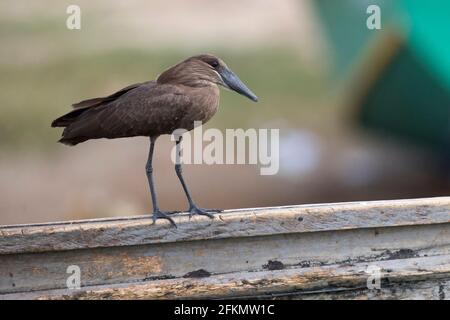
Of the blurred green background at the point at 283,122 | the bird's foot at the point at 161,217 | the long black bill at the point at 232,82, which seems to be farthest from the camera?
the blurred green background at the point at 283,122

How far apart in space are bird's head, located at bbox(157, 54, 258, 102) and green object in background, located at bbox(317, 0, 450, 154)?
733 centimetres

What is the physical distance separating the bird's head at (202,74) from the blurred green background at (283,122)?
401 cm

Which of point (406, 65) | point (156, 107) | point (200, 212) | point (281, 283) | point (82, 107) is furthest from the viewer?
point (406, 65)

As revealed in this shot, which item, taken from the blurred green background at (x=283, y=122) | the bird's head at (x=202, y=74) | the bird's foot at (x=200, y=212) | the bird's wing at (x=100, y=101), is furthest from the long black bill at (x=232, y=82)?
the blurred green background at (x=283, y=122)

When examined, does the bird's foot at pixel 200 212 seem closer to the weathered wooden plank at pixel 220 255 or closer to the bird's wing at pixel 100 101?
the weathered wooden plank at pixel 220 255

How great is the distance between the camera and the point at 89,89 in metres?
20.2

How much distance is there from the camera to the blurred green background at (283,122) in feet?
41.9

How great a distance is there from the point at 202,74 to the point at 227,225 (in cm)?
94

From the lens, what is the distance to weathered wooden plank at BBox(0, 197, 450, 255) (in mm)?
4590

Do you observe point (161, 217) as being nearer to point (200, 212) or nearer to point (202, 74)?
point (200, 212)

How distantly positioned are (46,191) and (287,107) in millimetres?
7540

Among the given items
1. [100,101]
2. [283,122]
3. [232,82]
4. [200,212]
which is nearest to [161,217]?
[200,212]

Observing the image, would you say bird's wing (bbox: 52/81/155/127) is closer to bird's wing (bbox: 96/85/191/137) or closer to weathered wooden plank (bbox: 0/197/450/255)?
bird's wing (bbox: 96/85/191/137)

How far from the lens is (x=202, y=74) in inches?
211
